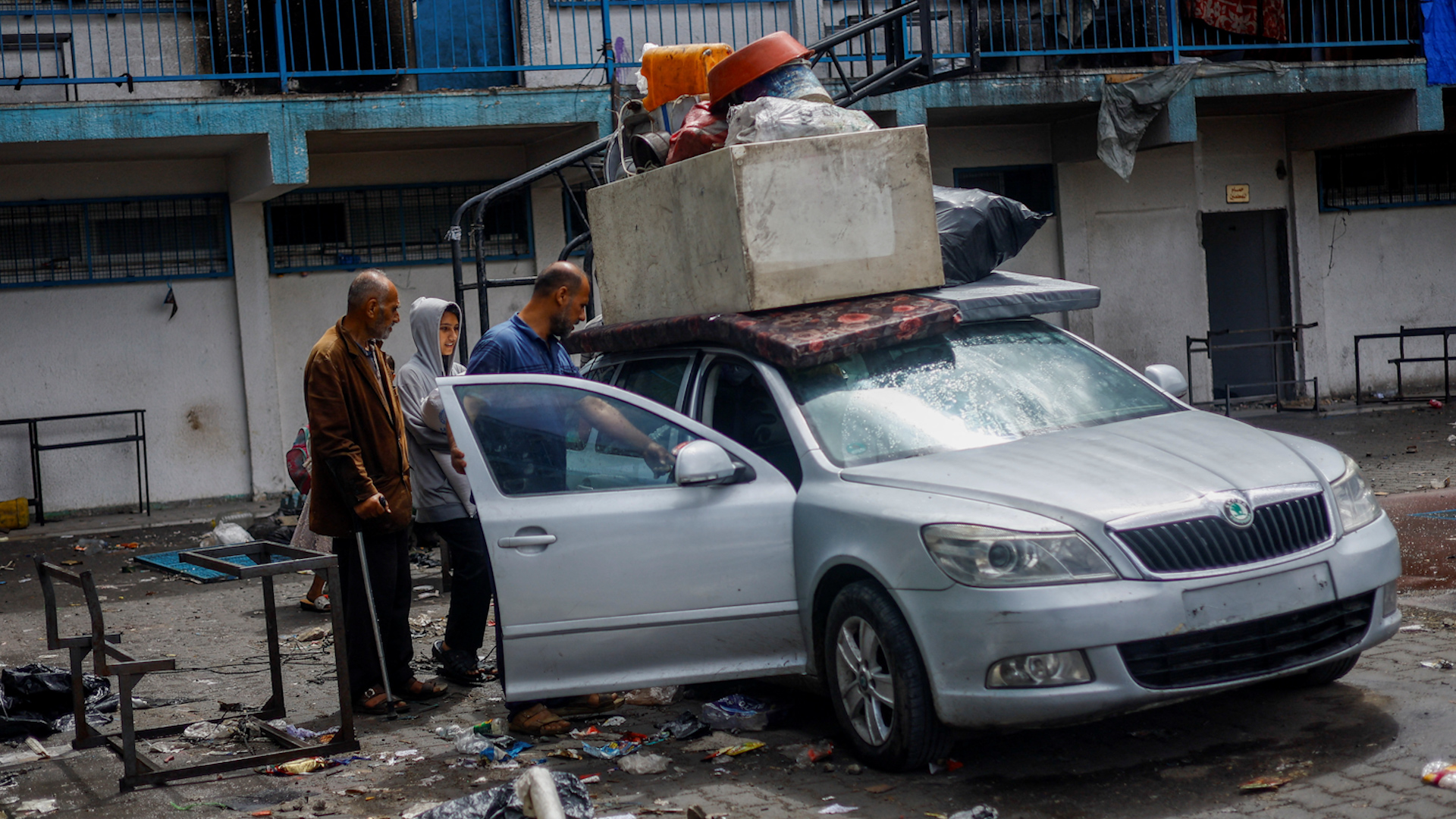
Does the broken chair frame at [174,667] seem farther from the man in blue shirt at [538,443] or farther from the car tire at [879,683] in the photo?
the car tire at [879,683]

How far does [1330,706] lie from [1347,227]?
12788mm

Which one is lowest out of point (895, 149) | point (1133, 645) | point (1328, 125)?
point (1133, 645)

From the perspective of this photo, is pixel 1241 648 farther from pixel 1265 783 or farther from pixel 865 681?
pixel 865 681

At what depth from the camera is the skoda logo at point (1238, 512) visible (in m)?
4.14

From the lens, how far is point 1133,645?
4.05 metres

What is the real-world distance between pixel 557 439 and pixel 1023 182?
11.3 m

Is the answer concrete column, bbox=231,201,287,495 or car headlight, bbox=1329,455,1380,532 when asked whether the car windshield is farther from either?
concrete column, bbox=231,201,287,495

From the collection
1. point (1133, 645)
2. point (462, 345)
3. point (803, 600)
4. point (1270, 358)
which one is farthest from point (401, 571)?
point (1270, 358)

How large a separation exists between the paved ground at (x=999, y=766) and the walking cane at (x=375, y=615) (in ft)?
0.35

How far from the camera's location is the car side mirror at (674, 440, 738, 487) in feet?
15.4

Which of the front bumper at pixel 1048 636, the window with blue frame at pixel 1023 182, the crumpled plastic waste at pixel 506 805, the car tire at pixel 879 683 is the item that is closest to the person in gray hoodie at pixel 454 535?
the crumpled plastic waste at pixel 506 805

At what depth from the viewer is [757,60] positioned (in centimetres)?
622

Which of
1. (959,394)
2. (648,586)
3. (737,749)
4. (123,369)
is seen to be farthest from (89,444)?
(959,394)

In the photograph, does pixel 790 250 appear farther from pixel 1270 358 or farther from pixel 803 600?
pixel 1270 358
